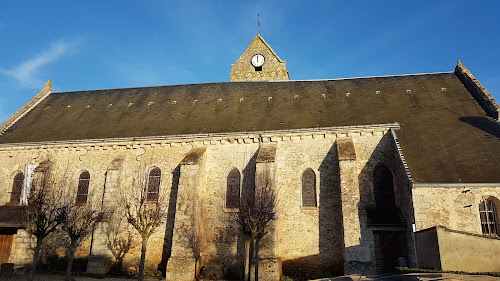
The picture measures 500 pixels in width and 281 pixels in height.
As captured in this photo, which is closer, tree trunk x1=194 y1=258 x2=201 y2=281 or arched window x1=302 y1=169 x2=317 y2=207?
tree trunk x1=194 y1=258 x2=201 y2=281

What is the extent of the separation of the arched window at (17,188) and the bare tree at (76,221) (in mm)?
3141

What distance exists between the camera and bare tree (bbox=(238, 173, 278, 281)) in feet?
48.7

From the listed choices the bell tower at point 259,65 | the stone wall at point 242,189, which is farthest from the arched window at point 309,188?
the bell tower at point 259,65

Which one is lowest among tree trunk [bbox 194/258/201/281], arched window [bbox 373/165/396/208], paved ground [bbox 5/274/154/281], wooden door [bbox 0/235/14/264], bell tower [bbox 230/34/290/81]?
paved ground [bbox 5/274/154/281]

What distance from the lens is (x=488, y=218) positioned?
13805 mm

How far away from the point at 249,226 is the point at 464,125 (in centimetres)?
1068

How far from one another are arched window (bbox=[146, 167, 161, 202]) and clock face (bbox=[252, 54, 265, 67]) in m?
12.9

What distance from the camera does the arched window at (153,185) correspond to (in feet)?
61.9

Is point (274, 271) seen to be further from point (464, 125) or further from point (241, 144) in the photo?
point (464, 125)

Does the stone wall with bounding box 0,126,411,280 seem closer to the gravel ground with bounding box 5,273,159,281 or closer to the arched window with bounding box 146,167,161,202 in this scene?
the arched window with bounding box 146,167,161,202

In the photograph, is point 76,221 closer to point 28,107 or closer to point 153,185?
point 153,185

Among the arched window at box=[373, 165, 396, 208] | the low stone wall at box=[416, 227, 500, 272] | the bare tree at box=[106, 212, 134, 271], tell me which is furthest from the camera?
the bare tree at box=[106, 212, 134, 271]

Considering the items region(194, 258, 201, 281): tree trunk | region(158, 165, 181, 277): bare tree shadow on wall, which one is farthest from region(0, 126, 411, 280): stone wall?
region(194, 258, 201, 281): tree trunk

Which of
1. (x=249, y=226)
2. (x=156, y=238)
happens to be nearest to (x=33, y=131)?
(x=156, y=238)
